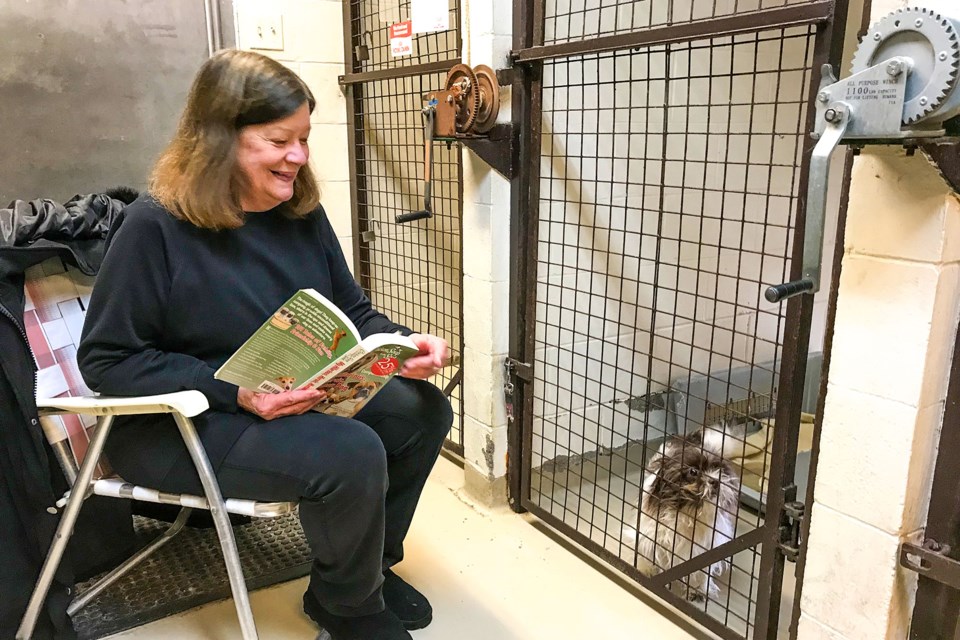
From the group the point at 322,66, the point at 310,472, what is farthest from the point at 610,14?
the point at 310,472

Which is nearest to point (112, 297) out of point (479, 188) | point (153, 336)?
point (153, 336)

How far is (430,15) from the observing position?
198 centimetres

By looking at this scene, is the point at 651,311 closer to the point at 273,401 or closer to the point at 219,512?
the point at 273,401

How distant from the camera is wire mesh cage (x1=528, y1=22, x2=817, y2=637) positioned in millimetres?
1714

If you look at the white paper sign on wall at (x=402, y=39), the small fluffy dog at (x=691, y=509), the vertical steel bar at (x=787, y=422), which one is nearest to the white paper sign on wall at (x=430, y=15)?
the white paper sign on wall at (x=402, y=39)

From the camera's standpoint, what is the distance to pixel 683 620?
1623mm

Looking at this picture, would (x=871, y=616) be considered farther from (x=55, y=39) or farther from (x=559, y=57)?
(x=55, y=39)

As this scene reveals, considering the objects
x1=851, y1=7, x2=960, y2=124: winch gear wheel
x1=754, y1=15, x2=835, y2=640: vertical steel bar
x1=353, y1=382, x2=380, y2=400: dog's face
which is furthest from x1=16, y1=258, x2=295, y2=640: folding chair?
x1=851, y1=7, x2=960, y2=124: winch gear wheel

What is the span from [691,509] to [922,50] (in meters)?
1.12

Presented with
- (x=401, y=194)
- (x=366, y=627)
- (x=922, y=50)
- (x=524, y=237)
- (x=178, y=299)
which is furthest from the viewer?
(x=401, y=194)

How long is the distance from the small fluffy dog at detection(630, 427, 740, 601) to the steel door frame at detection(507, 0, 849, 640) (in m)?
0.08

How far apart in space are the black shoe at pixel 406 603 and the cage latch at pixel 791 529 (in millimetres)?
755

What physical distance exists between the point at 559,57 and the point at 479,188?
1.31 feet

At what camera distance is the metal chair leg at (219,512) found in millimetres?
1251
